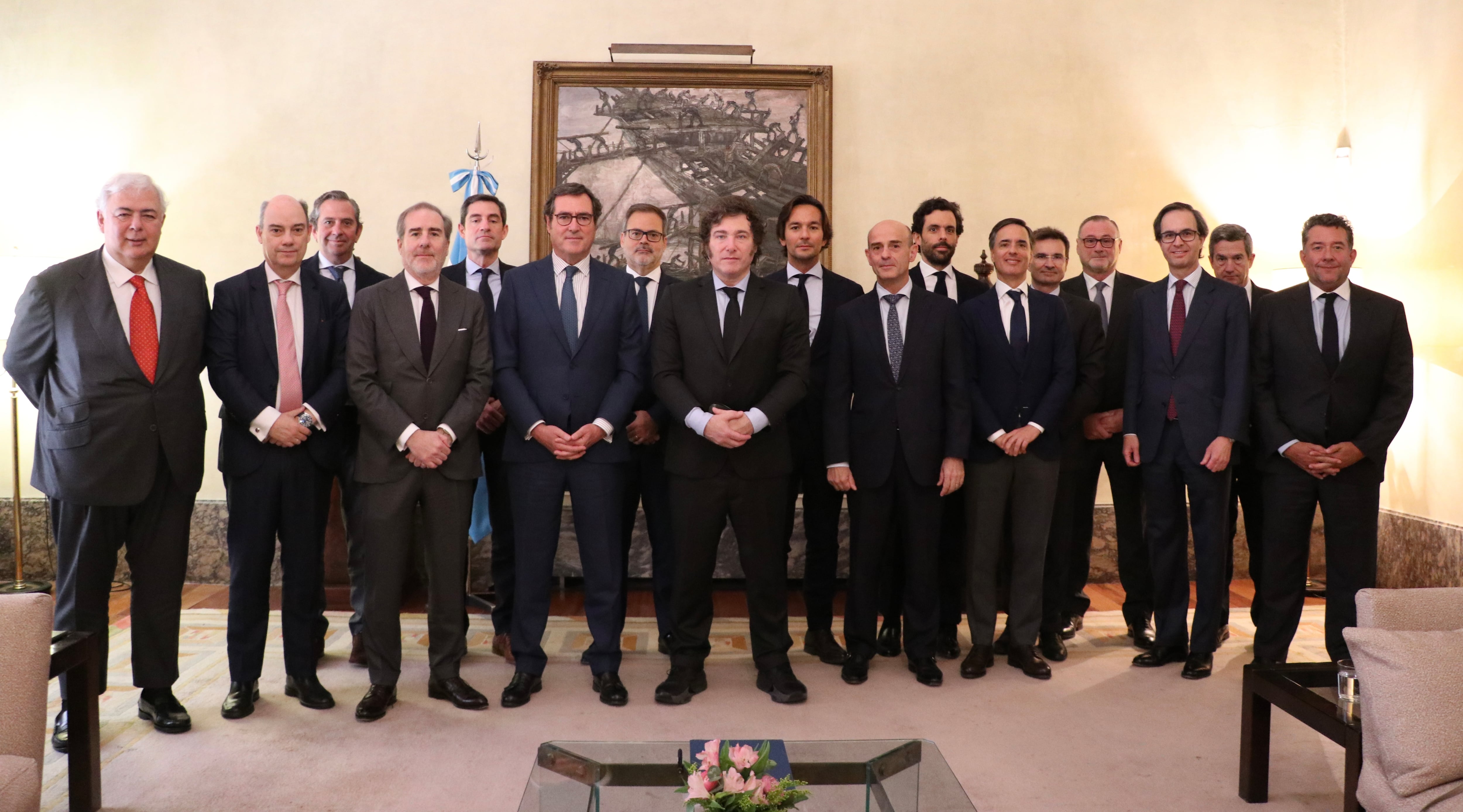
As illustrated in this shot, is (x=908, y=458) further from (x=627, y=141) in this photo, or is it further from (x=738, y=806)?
(x=627, y=141)

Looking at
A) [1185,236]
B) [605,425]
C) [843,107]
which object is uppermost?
[843,107]

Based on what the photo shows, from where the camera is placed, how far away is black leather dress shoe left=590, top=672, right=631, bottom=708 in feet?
Answer: 12.1

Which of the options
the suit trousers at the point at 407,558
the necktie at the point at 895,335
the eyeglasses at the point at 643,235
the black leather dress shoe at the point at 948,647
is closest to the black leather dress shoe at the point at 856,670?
the black leather dress shoe at the point at 948,647

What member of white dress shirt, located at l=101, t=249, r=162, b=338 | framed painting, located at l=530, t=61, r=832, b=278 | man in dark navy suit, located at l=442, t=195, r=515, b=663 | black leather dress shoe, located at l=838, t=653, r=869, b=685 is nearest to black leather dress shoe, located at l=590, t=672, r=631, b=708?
man in dark navy suit, located at l=442, t=195, r=515, b=663

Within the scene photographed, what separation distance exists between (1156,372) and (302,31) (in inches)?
198

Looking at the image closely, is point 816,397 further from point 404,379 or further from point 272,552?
point 272,552

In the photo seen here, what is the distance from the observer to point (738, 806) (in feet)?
6.23

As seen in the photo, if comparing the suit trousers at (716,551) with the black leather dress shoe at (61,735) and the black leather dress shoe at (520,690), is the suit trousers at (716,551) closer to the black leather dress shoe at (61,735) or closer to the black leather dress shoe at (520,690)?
the black leather dress shoe at (520,690)

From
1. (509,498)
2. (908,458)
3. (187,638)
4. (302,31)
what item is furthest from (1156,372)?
(302,31)

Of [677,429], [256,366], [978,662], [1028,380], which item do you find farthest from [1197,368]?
[256,366]

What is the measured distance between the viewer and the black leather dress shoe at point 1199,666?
402 cm

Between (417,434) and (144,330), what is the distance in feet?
3.04

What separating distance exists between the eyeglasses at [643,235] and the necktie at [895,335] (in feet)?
3.25

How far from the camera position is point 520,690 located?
3676mm
